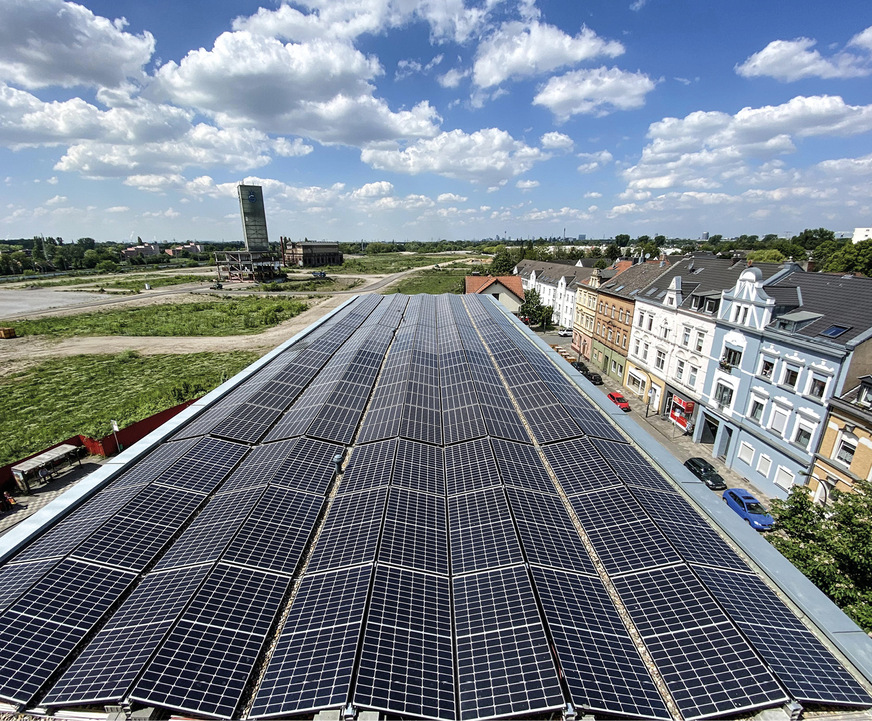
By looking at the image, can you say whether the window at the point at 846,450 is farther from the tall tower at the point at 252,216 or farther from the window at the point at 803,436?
the tall tower at the point at 252,216

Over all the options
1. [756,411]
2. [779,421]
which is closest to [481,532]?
[779,421]

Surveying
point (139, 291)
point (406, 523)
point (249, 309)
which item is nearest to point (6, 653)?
point (406, 523)

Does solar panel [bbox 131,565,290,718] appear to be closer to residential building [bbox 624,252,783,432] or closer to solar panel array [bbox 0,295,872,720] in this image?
solar panel array [bbox 0,295,872,720]

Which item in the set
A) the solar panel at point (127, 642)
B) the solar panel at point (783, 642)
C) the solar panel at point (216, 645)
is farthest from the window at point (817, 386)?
the solar panel at point (127, 642)

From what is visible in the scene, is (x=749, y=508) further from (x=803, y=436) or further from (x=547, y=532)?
(x=547, y=532)

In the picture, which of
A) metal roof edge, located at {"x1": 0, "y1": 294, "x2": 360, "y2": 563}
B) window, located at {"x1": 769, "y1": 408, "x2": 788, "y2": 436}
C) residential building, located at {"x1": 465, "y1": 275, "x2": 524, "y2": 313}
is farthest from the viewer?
residential building, located at {"x1": 465, "y1": 275, "x2": 524, "y2": 313}

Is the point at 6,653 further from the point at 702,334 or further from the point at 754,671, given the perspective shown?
the point at 702,334

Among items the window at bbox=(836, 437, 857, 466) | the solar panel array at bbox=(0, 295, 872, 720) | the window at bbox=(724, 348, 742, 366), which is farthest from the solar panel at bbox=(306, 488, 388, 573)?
the window at bbox=(724, 348, 742, 366)
